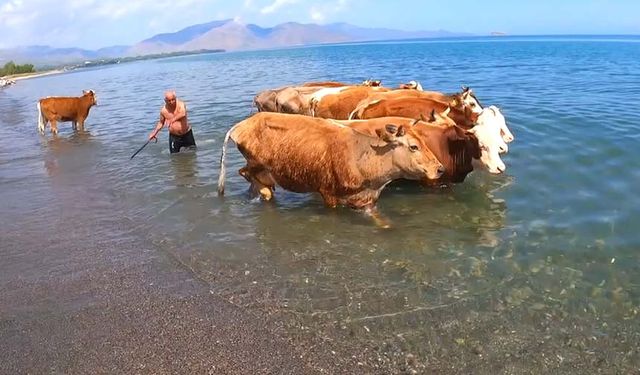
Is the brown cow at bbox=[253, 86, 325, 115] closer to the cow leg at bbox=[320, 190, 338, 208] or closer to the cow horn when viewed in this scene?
the cow horn

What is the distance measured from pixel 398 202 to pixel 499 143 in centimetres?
202

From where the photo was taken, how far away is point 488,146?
9039 millimetres

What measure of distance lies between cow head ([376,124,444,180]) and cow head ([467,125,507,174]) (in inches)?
62.0

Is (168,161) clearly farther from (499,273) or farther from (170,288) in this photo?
(499,273)

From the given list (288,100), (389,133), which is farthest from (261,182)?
(288,100)

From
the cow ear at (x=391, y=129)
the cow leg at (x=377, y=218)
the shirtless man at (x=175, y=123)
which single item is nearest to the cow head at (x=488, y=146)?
the cow ear at (x=391, y=129)

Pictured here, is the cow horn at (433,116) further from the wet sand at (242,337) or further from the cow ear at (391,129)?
the wet sand at (242,337)

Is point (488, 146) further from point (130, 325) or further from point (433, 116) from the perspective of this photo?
point (130, 325)

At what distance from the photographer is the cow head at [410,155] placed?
7730 millimetres

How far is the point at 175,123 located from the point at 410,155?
25.0 ft

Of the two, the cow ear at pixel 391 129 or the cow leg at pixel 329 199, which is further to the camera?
→ the cow leg at pixel 329 199

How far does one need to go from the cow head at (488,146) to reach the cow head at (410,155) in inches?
62.0

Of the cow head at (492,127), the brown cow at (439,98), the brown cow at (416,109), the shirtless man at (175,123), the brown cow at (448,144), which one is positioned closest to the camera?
the brown cow at (448,144)

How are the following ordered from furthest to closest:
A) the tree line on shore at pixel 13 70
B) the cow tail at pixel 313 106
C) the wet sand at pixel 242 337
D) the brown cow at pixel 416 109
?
the tree line on shore at pixel 13 70, the cow tail at pixel 313 106, the brown cow at pixel 416 109, the wet sand at pixel 242 337
